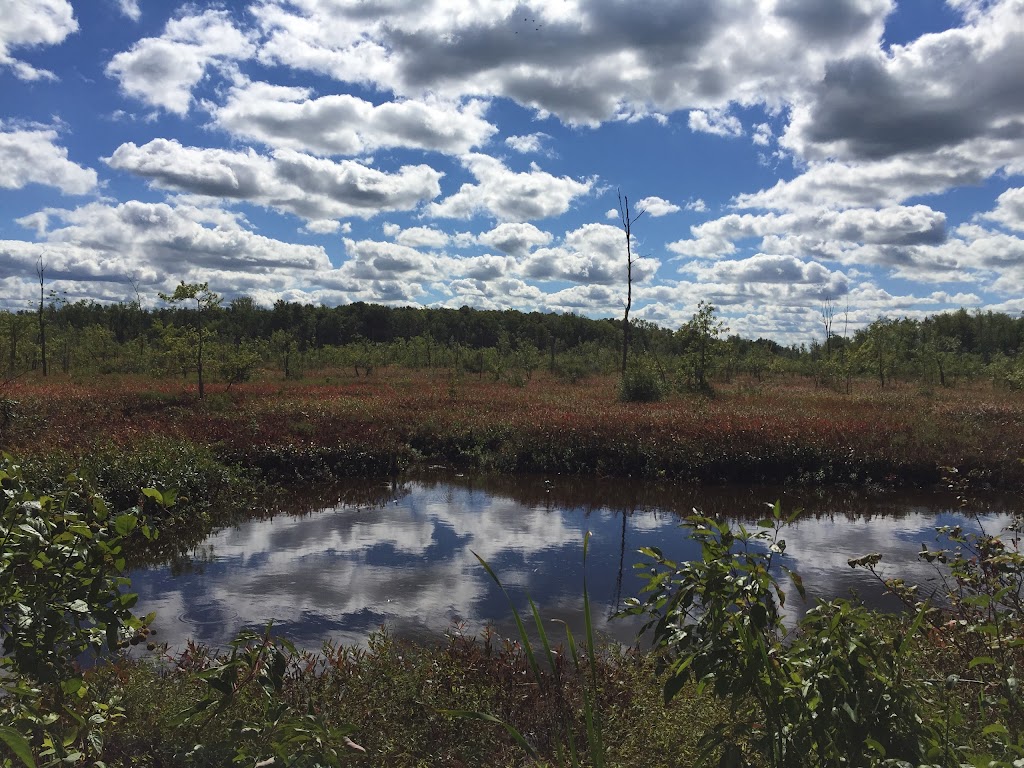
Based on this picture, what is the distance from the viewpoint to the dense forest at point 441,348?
97.9ft

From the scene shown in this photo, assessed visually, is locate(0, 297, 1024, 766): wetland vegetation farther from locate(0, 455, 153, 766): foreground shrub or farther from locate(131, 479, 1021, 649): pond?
locate(131, 479, 1021, 649): pond

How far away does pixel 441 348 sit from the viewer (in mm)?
54812

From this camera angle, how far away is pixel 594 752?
1.78 metres

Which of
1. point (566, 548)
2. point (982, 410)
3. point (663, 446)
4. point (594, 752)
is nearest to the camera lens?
point (594, 752)

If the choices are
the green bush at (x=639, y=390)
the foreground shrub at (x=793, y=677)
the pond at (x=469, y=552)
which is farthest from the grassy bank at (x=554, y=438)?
the foreground shrub at (x=793, y=677)

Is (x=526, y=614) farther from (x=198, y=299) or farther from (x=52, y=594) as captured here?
(x=198, y=299)

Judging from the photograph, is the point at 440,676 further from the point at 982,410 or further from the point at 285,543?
the point at 982,410

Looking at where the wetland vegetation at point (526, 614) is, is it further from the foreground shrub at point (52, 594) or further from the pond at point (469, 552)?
the pond at point (469, 552)

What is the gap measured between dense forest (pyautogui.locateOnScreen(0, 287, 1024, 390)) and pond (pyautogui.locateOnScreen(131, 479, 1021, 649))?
14.2 meters

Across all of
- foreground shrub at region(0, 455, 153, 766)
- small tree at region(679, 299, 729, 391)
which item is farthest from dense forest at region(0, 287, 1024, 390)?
foreground shrub at region(0, 455, 153, 766)

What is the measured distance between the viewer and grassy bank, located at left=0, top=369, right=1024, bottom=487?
49.2ft

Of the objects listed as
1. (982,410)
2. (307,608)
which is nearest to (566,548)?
(307,608)

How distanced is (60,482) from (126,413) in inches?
353

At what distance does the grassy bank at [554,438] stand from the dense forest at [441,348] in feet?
23.2
